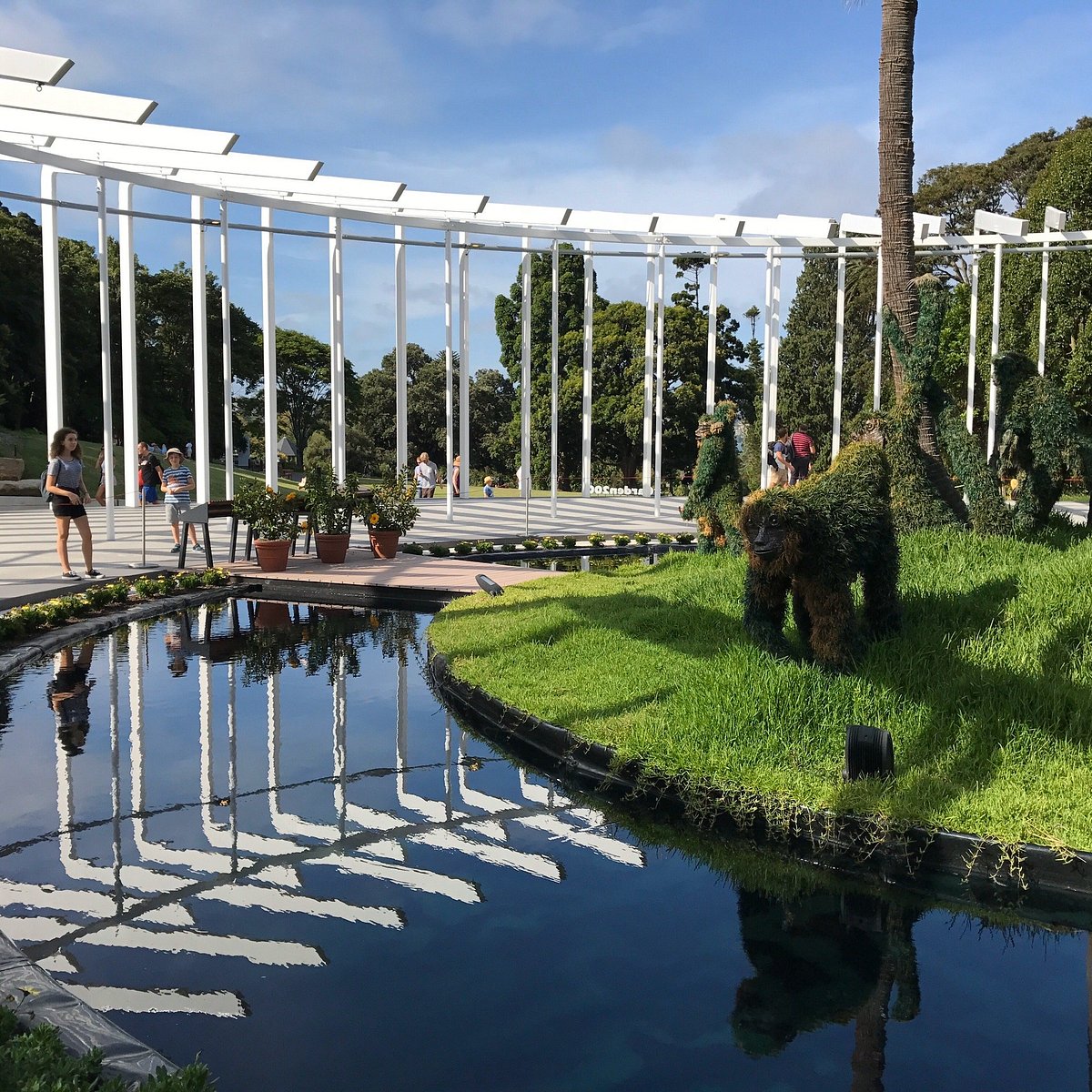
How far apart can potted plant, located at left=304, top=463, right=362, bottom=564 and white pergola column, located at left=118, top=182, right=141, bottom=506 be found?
3.14m

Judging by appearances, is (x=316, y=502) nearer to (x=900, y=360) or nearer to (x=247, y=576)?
(x=247, y=576)

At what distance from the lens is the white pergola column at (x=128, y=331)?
576 inches

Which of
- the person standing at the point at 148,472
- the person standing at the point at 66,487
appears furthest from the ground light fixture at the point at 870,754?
the person standing at the point at 148,472

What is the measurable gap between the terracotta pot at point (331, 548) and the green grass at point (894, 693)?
5469 millimetres

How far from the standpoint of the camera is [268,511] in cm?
1276

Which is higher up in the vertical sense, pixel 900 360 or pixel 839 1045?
pixel 900 360

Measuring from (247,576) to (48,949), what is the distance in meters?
8.85

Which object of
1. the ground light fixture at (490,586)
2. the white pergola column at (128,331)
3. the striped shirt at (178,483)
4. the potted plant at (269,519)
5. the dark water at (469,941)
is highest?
the white pergola column at (128,331)

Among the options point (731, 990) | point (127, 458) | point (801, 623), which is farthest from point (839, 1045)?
A: point (127, 458)

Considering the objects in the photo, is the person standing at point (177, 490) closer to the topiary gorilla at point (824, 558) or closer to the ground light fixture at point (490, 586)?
the ground light fixture at point (490, 586)

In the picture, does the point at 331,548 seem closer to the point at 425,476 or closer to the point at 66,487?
the point at 66,487

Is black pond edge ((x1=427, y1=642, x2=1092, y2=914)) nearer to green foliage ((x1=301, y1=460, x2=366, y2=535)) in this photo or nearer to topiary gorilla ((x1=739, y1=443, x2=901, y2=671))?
topiary gorilla ((x1=739, y1=443, x2=901, y2=671))

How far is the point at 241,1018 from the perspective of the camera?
3.21 metres

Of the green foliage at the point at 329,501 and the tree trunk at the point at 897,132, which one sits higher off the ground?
the tree trunk at the point at 897,132
